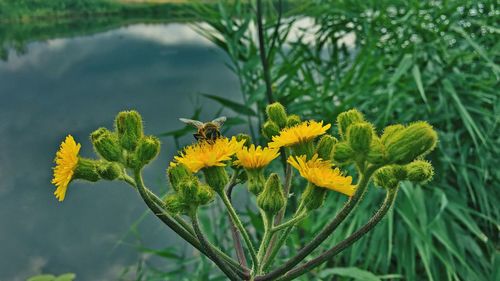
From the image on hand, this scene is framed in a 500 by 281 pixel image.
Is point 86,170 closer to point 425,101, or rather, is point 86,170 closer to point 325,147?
point 325,147

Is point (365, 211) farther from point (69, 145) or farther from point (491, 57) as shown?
point (69, 145)

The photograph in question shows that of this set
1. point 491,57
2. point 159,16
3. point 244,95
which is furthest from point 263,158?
point 159,16

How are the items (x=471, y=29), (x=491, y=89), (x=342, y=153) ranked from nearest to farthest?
1. (x=342, y=153)
2. (x=491, y=89)
3. (x=471, y=29)

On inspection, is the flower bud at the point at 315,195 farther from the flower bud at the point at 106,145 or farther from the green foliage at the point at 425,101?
the green foliage at the point at 425,101

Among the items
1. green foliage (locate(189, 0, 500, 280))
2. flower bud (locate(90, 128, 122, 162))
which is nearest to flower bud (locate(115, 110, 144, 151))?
flower bud (locate(90, 128, 122, 162))

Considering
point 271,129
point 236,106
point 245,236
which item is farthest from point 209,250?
point 236,106

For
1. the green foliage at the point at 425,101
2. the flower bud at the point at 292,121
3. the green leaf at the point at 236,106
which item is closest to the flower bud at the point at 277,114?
the flower bud at the point at 292,121
